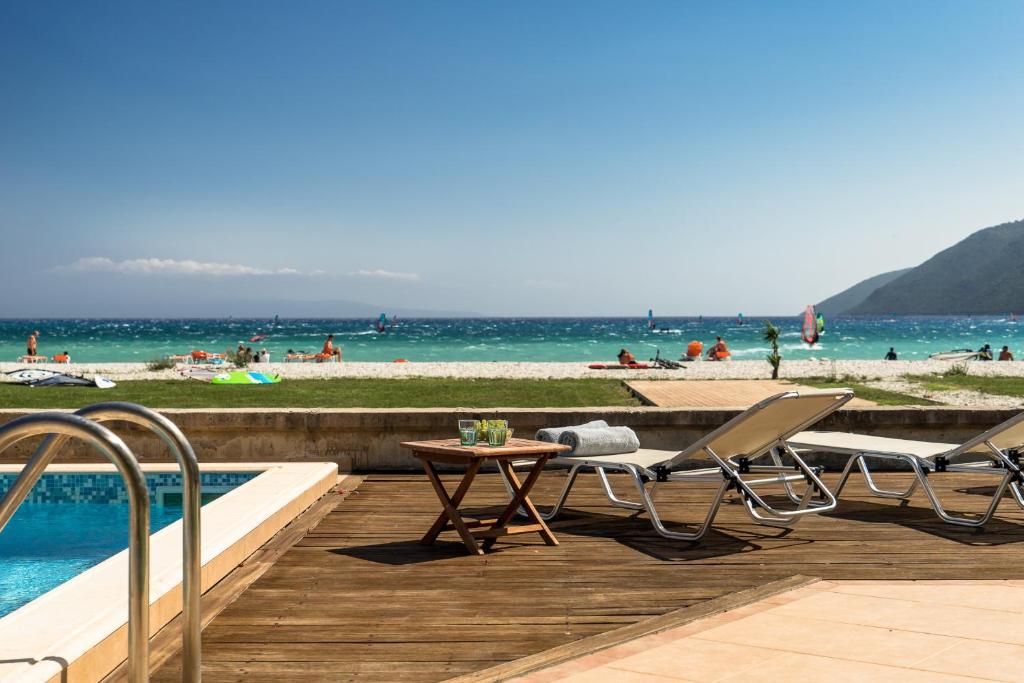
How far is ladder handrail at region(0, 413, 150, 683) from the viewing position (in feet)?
7.07

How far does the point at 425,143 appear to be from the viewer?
1869 inches

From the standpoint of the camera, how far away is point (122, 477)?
2.21 metres

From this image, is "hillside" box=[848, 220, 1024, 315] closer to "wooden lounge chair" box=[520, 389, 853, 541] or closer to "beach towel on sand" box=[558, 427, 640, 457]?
"wooden lounge chair" box=[520, 389, 853, 541]

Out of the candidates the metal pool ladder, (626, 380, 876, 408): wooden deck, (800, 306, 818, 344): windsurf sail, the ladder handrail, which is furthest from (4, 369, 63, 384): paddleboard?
(800, 306, 818, 344): windsurf sail

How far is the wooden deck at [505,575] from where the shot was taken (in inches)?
135

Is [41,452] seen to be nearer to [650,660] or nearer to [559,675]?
[559,675]

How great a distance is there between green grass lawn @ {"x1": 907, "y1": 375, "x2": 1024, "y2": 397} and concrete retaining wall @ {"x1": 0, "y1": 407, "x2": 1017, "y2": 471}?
11801 mm

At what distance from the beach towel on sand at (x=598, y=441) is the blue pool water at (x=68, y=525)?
2691mm

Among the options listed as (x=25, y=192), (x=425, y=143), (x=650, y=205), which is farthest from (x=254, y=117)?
(x=650, y=205)

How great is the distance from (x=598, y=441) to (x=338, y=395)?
12096 millimetres

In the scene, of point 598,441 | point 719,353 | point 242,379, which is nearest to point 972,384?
point 242,379

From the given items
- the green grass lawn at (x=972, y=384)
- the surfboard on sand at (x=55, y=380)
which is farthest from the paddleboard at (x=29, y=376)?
the green grass lawn at (x=972, y=384)

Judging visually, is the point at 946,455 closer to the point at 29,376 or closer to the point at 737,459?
the point at 737,459

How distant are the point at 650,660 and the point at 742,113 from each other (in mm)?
31924
